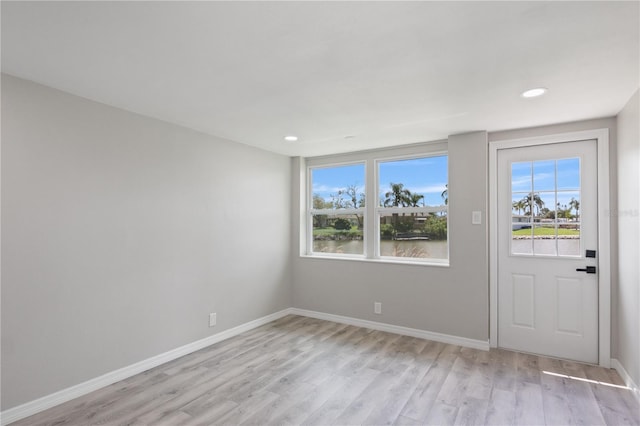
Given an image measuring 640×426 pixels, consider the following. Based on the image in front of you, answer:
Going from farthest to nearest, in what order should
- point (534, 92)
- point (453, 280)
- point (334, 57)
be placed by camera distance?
point (453, 280)
point (534, 92)
point (334, 57)

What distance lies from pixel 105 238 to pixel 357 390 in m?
2.43

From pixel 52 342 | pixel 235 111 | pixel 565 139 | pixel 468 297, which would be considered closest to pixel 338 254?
pixel 468 297

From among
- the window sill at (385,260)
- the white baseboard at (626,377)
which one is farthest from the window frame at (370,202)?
the white baseboard at (626,377)

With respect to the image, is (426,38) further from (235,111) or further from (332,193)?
(332,193)

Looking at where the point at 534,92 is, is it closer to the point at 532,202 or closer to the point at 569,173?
the point at 569,173

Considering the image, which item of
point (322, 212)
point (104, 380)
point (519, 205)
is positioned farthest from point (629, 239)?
point (104, 380)

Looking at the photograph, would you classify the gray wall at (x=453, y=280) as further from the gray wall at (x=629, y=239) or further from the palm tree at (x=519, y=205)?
the gray wall at (x=629, y=239)

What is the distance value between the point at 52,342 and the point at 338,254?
3.29m

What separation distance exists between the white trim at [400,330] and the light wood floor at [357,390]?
4.2 inches

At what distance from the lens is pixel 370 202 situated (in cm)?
457

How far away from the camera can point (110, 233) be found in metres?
2.82

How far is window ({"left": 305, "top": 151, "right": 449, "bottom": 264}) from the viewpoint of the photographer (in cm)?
414

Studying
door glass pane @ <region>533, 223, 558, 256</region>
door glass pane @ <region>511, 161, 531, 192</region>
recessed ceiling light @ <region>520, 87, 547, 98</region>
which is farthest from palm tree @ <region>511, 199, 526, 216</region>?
recessed ceiling light @ <region>520, 87, 547, 98</region>

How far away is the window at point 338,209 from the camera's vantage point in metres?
4.71
